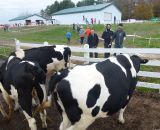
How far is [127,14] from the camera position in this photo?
7525cm

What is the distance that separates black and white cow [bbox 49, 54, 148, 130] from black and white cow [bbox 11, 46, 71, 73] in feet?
9.78

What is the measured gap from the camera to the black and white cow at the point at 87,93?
15.1 ft

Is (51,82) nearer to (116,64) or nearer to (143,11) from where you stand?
(116,64)

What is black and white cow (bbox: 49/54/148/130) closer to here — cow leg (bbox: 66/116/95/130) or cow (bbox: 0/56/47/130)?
cow leg (bbox: 66/116/95/130)

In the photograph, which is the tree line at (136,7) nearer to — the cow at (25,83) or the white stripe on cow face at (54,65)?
the white stripe on cow face at (54,65)

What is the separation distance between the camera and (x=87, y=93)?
15.1 feet

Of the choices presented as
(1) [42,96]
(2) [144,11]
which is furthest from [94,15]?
(1) [42,96]

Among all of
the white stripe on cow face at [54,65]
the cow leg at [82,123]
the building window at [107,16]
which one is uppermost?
the white stripe on cow face at [54,65]

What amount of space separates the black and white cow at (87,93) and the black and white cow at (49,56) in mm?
2979

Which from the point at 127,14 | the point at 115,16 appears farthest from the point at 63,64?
the point at 127,14

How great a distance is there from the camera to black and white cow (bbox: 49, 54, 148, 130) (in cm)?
461

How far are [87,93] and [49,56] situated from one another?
12.2 feet

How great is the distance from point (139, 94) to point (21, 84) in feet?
13.6

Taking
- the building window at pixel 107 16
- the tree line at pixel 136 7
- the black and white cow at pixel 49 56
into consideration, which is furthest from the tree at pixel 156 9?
the black and white cow at pixel 49 56
